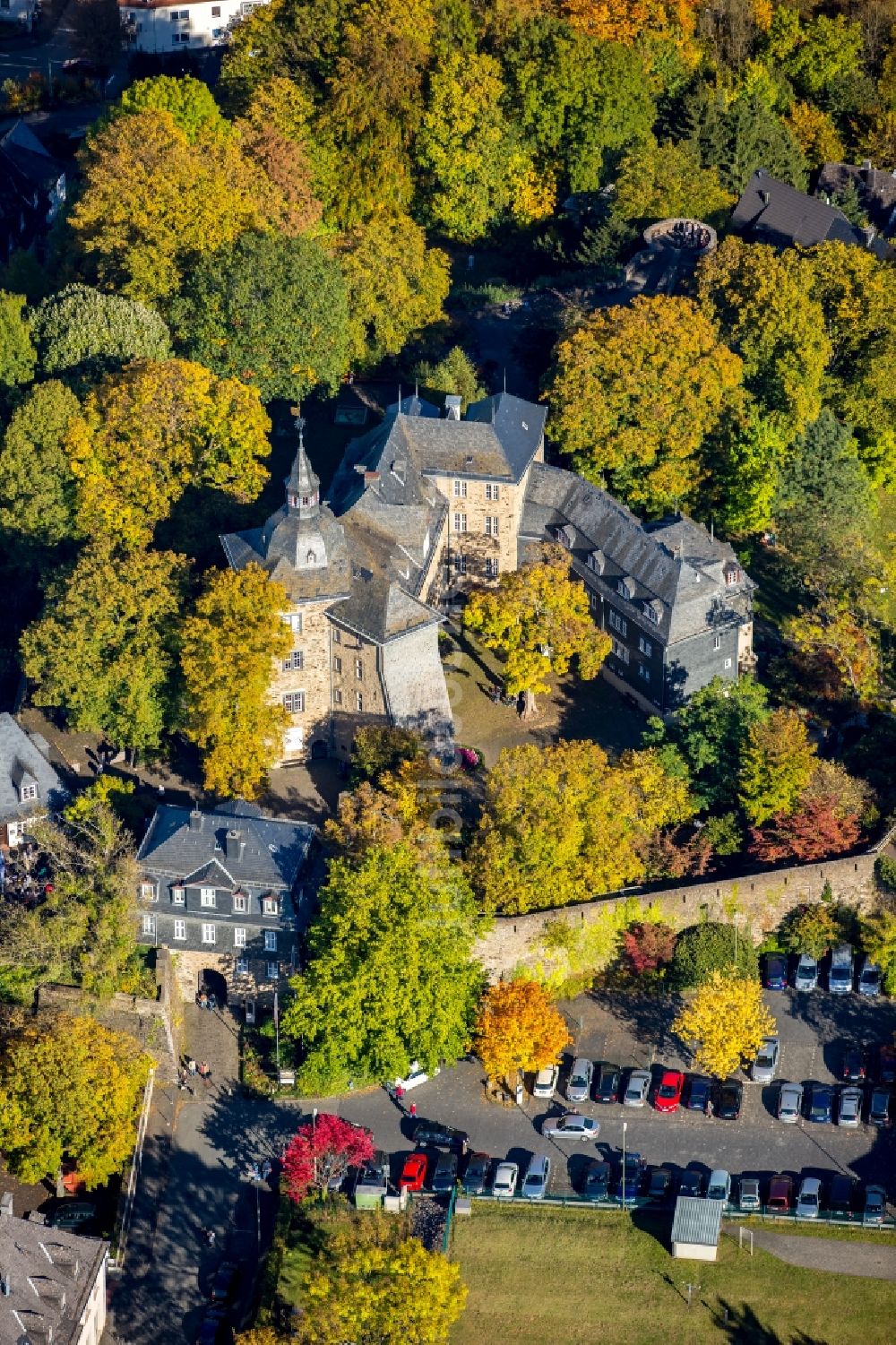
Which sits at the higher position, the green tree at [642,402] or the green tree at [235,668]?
the green tree at [642,402]

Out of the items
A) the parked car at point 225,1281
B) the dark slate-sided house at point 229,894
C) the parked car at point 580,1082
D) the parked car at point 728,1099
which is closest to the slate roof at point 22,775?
the dark slate-sided house at point 229,894

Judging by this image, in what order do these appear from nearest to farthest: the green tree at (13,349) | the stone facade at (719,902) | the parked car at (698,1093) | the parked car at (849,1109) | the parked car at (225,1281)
Answer: the parked car at (225,1281)
the parked car at (849,1109)
the parked car at (698,1093)
the stone facade at (719,902)
the green tree at (13,349)

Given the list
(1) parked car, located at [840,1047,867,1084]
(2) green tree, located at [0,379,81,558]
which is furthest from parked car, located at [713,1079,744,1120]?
(2) green tree, located at [0,379,81,558]

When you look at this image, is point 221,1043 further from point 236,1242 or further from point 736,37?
point 736,37

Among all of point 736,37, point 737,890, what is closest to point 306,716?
point 737,890

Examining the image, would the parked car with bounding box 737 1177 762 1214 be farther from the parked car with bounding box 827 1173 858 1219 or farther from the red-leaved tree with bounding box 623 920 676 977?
Answer: the red-leaved tree with bounding box 623 920 676 977

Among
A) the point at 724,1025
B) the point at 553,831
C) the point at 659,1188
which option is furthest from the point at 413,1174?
the point at 553,831

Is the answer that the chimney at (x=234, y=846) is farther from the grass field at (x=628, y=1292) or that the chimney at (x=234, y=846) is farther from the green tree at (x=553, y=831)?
the grass field at (x=628, y=1292)
